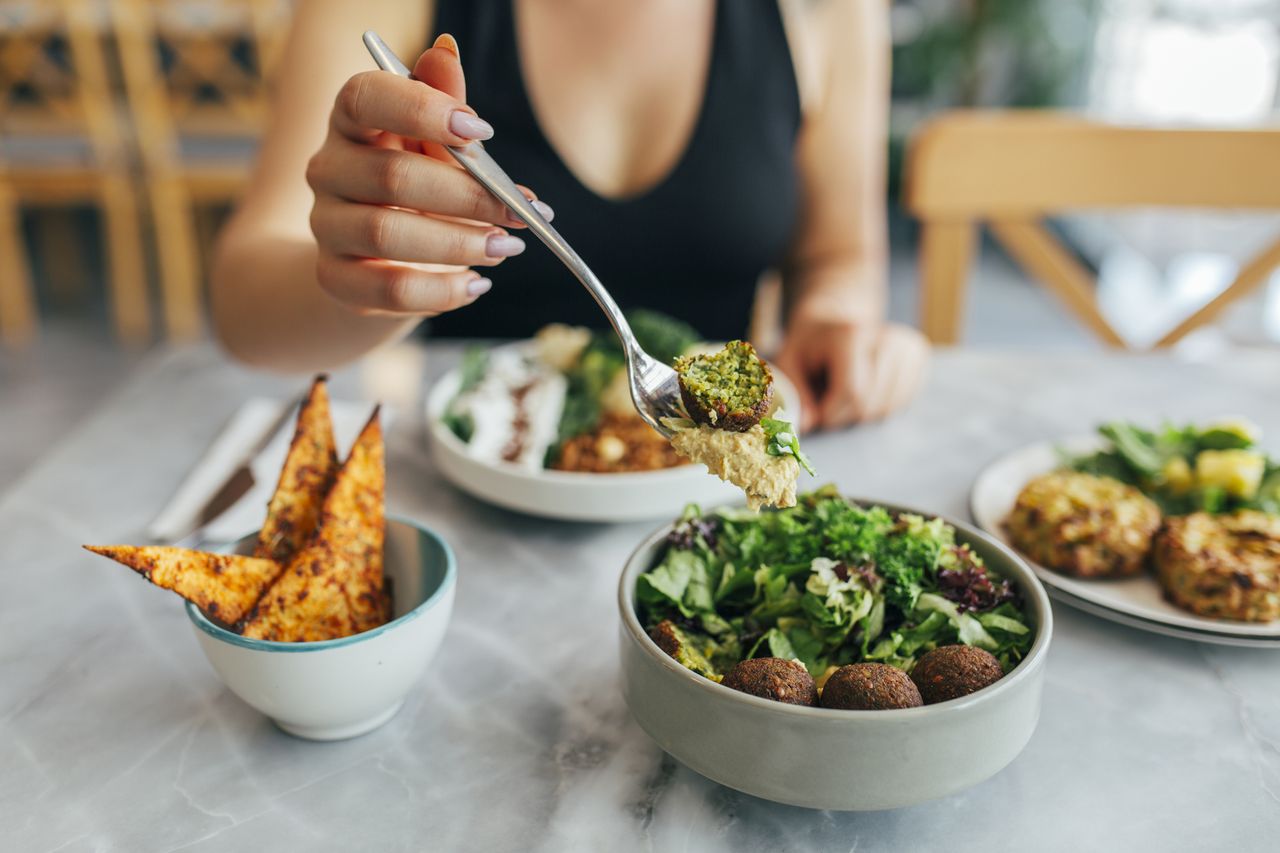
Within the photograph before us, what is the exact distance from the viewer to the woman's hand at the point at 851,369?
1298mm

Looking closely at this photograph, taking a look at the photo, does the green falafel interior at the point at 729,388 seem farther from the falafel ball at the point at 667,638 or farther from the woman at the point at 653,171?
the woman at the point at 653,171

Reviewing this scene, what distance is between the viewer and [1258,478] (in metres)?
1.02

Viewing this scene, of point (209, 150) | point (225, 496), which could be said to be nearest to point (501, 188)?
point (225, 496)

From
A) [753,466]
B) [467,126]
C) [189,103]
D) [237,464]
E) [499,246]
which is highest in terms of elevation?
[467,126]

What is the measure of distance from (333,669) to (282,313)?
1.91ft

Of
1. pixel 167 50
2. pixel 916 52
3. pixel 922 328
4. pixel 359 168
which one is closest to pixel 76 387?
pixel 167 50

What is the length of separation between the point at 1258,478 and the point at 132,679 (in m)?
1.09

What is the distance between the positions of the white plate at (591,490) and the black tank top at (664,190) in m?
0.63

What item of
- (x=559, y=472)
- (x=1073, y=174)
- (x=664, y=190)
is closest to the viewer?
(x=559, y=472)

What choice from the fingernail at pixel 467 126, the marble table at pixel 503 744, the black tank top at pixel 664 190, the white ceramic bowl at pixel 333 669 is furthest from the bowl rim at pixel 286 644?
the black tank top at pixel 664 190

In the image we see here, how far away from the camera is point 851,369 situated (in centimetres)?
129

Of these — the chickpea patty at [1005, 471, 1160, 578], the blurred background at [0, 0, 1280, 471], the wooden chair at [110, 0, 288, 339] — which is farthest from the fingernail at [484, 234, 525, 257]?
the wooden chair at [110, 0, 288, 339]

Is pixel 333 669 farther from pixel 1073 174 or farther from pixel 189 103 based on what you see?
pixel 189 103

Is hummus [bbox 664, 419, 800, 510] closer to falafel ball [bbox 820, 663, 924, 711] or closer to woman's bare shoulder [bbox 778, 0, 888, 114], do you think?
falafel ball [bbox 820, 663, 924, 711]
